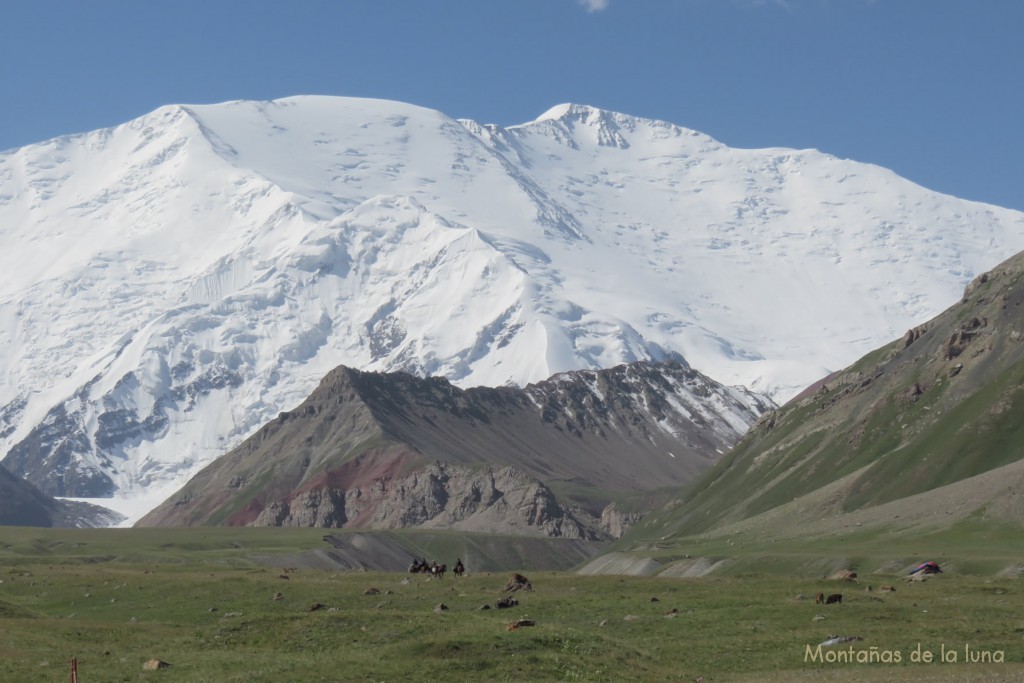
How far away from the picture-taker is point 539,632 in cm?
6419

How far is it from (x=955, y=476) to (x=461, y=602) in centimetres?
10785

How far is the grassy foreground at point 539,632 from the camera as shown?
195 ft

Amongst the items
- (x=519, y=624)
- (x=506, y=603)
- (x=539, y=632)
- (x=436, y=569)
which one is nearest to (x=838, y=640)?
(x=539, y=632)

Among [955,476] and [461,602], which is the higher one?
[955,476]

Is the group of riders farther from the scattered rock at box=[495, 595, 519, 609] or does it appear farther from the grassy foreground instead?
the scattered rock at box=[495, 595, 519, 609]

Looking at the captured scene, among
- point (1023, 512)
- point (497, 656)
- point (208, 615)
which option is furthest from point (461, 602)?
point (1023, 512)

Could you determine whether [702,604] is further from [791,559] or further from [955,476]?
[955,476]

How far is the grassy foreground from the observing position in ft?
195

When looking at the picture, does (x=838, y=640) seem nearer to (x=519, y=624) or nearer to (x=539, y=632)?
(x=539, y=632)

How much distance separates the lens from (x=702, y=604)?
75750 mm

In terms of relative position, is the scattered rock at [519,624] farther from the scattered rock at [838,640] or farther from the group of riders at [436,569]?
the group of riders at [436,569]

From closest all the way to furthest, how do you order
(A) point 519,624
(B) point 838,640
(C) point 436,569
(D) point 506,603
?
(B) point 838,640 < (A) point 519,624 < (D) point 506,603 < (C) point 436,569

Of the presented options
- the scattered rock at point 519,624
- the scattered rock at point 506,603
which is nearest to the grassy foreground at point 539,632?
the scattered rock at point 519,624

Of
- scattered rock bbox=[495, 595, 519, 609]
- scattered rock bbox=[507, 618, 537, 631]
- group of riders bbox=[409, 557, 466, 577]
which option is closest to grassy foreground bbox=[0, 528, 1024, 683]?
scattered rock bbox=[507, 618, 537, 631]
